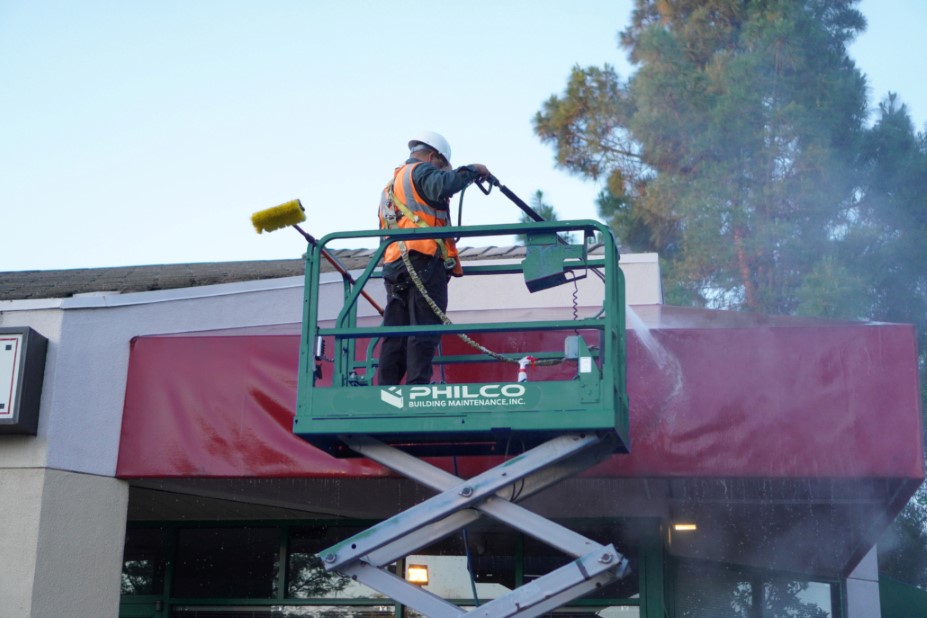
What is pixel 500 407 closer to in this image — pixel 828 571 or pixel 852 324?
pixel 852 324

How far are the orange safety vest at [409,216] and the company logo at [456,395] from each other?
0.94m

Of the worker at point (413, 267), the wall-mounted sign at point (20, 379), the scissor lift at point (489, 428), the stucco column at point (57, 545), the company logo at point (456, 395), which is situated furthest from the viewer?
the wall-mounted sign at point (20, 379)

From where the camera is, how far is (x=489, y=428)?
6293 mm

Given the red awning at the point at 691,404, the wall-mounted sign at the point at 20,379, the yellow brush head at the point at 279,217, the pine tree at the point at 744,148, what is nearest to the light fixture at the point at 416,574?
the red awning at the point at 691,404

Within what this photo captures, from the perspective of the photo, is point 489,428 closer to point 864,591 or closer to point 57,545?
point 57,545

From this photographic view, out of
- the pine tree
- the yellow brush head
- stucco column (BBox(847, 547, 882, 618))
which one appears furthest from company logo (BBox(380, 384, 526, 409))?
the pine tree

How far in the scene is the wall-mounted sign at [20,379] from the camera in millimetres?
7602

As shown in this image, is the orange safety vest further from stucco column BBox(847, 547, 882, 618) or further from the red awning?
stucco column BBox(847, 547, 882, 618)

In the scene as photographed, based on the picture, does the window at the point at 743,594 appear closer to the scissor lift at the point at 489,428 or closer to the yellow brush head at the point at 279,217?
the scissor lift at the point at 489,428

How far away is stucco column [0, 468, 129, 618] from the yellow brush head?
2.46m

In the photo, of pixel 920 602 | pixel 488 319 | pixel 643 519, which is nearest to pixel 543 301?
pixel 488 319

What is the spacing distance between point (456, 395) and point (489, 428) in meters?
0.27

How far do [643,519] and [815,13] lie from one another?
58.9 feet

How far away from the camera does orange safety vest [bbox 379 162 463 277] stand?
22.9 feet
